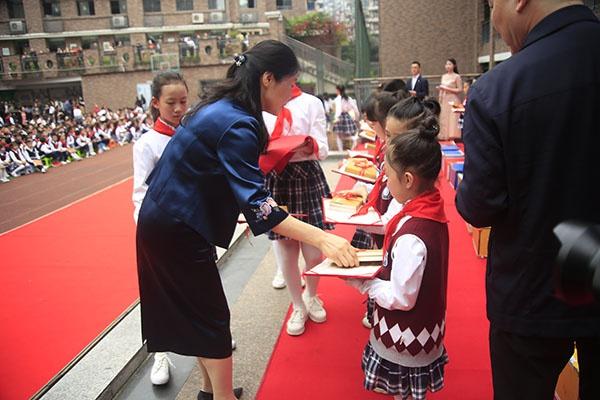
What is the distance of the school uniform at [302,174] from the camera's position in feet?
8.87

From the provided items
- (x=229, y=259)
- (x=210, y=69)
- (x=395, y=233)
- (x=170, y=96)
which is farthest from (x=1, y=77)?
(x=210, y=69)

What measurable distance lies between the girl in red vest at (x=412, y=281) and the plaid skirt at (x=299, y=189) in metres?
1.00

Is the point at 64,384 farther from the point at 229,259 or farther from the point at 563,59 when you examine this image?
the point at 563,59

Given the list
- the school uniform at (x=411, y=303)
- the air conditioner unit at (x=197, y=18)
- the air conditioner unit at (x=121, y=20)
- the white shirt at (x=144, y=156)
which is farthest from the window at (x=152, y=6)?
the school uniform at (x=411, y=303)

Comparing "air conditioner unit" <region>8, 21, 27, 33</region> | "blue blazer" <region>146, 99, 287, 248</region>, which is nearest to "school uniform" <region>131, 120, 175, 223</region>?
"blue blazer" <region>146, 99, 287, 248</region>

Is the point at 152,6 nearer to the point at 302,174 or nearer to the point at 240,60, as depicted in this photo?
the point at 302,174

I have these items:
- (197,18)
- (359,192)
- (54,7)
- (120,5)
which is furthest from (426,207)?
(120,5)

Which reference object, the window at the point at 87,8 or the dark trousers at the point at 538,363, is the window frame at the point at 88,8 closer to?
the window at the point at 87,8

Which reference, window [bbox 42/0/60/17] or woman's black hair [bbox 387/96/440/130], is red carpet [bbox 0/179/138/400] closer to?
woman's black hair [bbox 387/96/440/130]

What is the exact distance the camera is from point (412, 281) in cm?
160

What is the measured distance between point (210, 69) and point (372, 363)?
2235cm

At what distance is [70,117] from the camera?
13820 mm

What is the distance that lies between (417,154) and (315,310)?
1.46 meters

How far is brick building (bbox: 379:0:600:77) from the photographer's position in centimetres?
1475
